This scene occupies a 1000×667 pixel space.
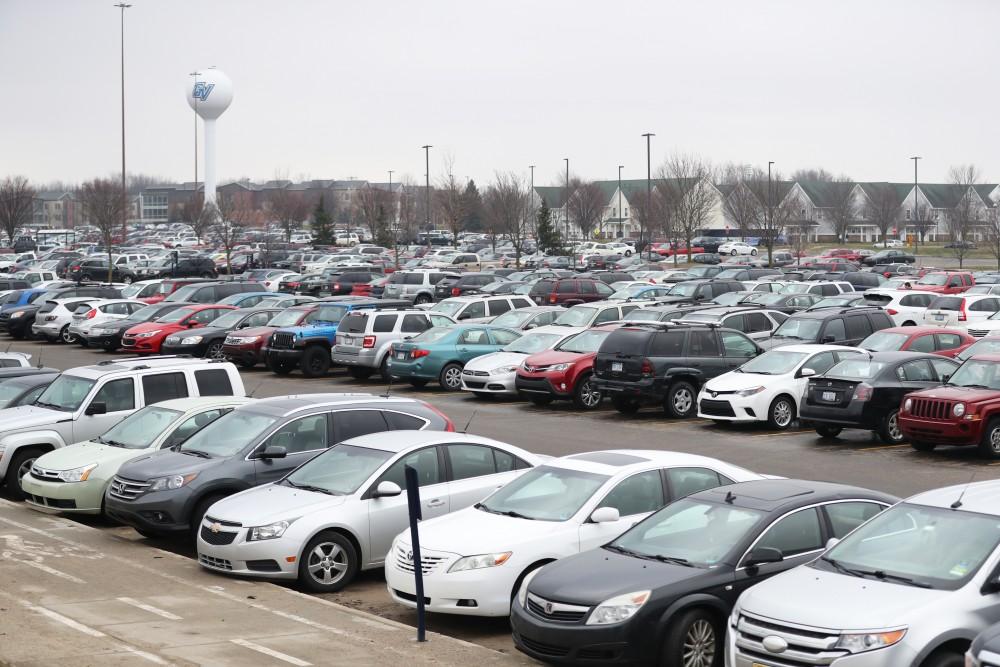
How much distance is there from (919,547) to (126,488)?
837 cm

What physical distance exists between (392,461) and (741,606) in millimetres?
4530

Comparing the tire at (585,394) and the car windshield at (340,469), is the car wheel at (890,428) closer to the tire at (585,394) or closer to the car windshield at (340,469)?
the tire at (585,394)

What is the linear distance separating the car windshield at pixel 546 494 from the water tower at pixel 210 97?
12218 cm

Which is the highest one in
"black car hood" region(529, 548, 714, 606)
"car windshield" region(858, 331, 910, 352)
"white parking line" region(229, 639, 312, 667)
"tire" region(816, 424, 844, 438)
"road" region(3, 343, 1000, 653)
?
"car windshield" region(858, 331, 910, 352)

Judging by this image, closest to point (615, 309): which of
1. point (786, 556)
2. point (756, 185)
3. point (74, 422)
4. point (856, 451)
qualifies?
point (856, 451)

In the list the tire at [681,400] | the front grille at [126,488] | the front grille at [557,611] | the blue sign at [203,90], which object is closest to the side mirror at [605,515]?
the front grille at [557,611]

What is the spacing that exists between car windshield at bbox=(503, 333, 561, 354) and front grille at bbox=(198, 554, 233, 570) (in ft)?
47.2

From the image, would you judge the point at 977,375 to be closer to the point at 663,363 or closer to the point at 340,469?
the point at 663,363

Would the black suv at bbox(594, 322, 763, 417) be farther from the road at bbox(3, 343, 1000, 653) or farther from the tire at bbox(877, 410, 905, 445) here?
the tire at bbox(877, 410, 905, 445)

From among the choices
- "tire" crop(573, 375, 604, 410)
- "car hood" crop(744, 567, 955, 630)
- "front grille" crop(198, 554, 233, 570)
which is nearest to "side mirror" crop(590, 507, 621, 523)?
"car hood" crop(744, 567, 955, 630)

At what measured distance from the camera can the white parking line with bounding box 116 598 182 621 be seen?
9891 millimetres

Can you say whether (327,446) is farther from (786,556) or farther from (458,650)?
(786,556)

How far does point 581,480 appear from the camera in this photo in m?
10.5

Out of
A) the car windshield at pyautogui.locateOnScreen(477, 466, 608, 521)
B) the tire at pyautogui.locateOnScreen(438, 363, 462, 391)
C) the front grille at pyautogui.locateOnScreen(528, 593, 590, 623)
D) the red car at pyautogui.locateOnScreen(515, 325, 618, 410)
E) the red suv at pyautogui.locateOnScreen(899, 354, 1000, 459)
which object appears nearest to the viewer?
the front grille at pyautogui.locateOnScreen(528, 593, 590, 623)
